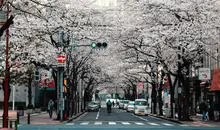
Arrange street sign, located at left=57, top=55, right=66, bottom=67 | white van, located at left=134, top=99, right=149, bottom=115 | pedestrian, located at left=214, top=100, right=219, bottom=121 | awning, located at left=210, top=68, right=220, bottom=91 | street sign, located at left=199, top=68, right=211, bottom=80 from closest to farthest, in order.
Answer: street sign, located at left=57, top=55, right=66, bottom=67
street sign, located at left=199, top=68, right=211, bottom=80
pedestrian, located at left=214, top=100, right=219, bottom=121
awning, located at left=210, top=68, right=220, bottom=91
white van, located at left=134, top=99, right=149, bottom=115

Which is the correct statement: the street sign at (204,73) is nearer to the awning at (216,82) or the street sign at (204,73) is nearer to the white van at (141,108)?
the awning at (216,82)

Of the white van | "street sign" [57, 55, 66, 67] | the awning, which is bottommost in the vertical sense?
the white van

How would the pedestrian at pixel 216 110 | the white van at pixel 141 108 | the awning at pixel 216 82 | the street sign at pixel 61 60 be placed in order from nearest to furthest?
1. the street sign at pixel 61 60
2. the pedestrian at pixel 216 110
3. the awning at pixel 216 82
4. the white van at pixel 141 108

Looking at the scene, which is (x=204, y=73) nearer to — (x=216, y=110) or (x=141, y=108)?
(x=216, y=110)

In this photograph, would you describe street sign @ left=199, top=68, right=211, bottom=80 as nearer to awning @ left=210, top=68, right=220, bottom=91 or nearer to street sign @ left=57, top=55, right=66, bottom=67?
awning @ left=210, top=68, right=220, bottom=91

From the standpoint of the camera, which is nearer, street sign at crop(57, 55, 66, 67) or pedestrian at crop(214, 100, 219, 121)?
street sign at crop(57, 55, 66, 67)

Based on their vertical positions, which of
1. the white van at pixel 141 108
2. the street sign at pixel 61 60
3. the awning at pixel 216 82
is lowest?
the white van at pixel 141 108

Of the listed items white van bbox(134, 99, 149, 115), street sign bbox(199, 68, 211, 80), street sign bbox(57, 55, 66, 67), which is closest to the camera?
street sign bbox(57, 55, 66, 67)

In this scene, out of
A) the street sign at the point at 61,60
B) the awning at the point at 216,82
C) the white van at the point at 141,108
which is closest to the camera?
the street sign at the point at 61,60

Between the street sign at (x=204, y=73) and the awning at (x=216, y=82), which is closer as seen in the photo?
the street sign at (x=204, y=73)

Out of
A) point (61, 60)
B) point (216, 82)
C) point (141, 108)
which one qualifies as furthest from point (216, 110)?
point (141, 108)

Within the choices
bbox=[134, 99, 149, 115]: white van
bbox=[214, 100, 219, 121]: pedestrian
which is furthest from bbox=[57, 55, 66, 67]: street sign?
bbox=[134, 99, 149, 115]: white van

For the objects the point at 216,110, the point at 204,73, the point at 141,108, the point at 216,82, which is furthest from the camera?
the point at 141,108

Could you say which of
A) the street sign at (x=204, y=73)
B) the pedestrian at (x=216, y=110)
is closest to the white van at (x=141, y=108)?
the pedestrian at (x=216, y=110)
